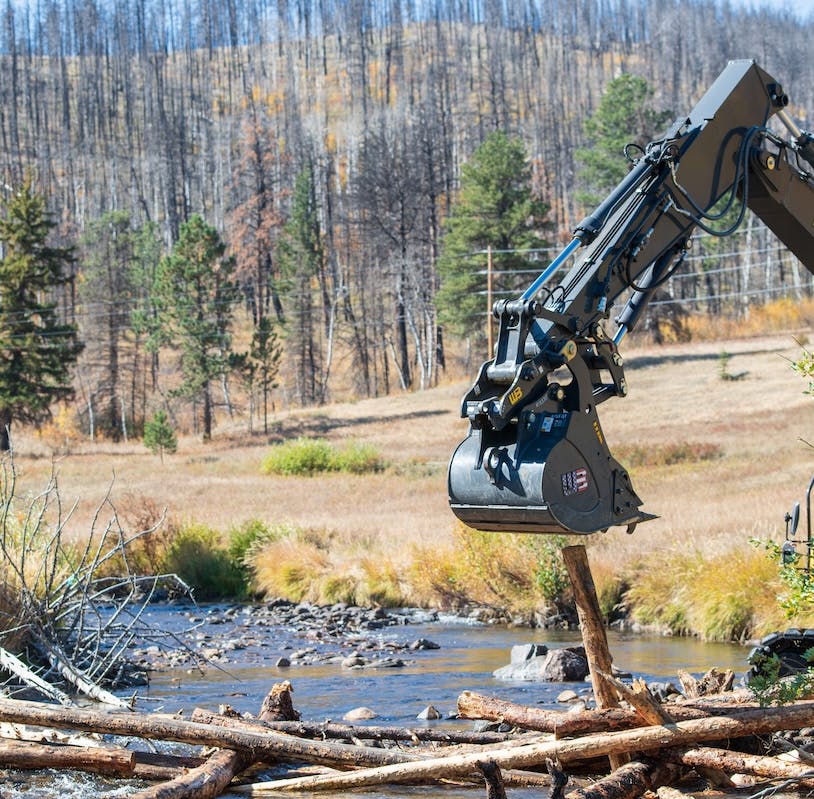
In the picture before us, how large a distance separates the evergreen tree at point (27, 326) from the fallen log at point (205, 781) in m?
48.6

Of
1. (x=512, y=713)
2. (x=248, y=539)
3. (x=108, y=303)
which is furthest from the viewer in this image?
(x=108, y=303)

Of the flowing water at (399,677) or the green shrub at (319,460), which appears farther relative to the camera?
the green shrub at (319,460)

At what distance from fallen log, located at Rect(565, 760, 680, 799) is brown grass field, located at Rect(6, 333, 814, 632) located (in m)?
7.52

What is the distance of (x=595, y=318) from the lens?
7852 mm

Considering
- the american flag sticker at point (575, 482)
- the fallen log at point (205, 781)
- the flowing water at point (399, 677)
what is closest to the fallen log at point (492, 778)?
the american flag sticker at point (575, 482)

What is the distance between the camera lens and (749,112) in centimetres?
913

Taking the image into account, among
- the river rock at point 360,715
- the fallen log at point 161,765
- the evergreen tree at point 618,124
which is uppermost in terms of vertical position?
the evergreen tree at point 618,124

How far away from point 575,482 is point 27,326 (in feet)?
Result: 171

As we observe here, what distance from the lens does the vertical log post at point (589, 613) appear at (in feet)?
25.3

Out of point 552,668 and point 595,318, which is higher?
point 595,318

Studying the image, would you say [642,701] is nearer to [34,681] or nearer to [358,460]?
[34,681]

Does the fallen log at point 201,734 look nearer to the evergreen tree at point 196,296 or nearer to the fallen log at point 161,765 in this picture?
the fallen log at point 161,765

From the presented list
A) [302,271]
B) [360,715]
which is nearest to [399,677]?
[360,715]

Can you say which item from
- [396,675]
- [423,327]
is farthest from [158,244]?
[396,675]
